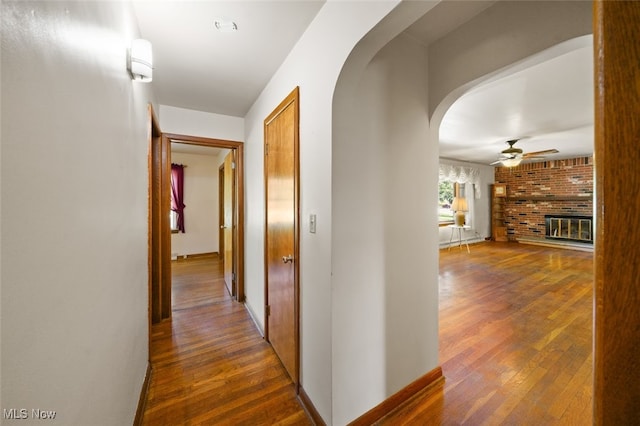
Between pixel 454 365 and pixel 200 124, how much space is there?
Result: 137 inches

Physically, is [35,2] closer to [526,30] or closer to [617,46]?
[617,46]

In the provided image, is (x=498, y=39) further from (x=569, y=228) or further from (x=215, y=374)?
(x=569, y=228)

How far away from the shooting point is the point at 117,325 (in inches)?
43.6

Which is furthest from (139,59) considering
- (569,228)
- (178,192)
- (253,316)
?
(569,228)

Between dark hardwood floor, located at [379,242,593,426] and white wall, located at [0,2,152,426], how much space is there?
157 centimetres

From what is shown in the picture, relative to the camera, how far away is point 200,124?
2926 mm

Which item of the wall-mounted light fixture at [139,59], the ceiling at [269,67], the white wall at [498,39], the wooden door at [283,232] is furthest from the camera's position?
the wooden door at [283,232]

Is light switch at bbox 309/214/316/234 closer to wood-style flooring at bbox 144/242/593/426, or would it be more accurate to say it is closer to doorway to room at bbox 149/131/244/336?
wood-style flooring at bbox 144/242/593/426

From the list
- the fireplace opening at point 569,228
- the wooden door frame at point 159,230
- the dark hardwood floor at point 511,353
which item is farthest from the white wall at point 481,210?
the wooden door frame at point 159,230

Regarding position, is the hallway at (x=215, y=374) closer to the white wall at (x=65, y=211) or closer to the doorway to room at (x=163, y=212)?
the doorway to room at (x=163, y=212)

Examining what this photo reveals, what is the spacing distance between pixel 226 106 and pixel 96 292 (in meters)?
2.45

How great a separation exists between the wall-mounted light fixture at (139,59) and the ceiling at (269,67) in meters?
0.27

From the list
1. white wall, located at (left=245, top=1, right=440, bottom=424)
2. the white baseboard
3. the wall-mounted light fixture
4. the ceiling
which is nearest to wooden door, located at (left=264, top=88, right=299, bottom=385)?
white wall, located at (left=245, top=1, right=440, bottom=424)

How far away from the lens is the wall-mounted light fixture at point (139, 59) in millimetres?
1333
